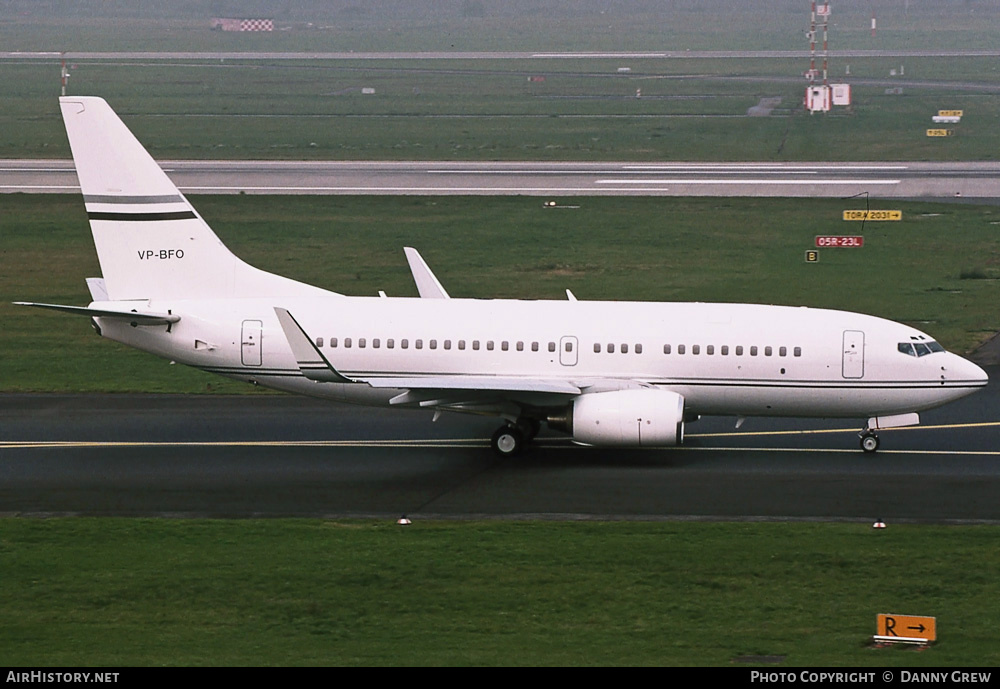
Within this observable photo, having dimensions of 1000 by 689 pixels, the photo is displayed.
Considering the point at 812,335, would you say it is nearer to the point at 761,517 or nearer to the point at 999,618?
the point at 761,517

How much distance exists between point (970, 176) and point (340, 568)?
73.3m

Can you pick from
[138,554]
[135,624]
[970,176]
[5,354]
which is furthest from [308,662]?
[970,176]

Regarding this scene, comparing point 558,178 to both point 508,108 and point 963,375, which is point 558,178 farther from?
point 963,375

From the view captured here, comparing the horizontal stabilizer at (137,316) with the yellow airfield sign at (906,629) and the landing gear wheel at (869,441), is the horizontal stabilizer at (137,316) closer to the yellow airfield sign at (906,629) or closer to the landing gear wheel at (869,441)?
the landing gear wheel at (869,441)

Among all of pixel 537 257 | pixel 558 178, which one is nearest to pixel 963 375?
pixel 537 257

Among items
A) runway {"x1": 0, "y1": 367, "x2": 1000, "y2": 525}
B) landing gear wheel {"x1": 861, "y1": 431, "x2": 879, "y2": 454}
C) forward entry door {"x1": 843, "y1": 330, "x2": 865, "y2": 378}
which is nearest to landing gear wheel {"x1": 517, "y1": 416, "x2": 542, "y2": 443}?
runway {"x1": 0, "y1": 367, "x2": 1000, "y2": 525}

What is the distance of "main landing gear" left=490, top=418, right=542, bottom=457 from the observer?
38938mm

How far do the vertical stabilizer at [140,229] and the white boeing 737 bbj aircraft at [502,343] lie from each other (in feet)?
0.12

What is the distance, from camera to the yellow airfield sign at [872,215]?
77688mm

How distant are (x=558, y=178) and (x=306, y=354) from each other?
5680 cm

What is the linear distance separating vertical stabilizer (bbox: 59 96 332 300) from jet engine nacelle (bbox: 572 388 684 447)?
8971 mm

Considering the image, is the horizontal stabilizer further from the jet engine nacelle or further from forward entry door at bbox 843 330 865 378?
forward entry door at bbox 843 330 865 378

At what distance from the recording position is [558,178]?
9281 centimetres

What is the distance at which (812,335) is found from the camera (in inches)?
1548
